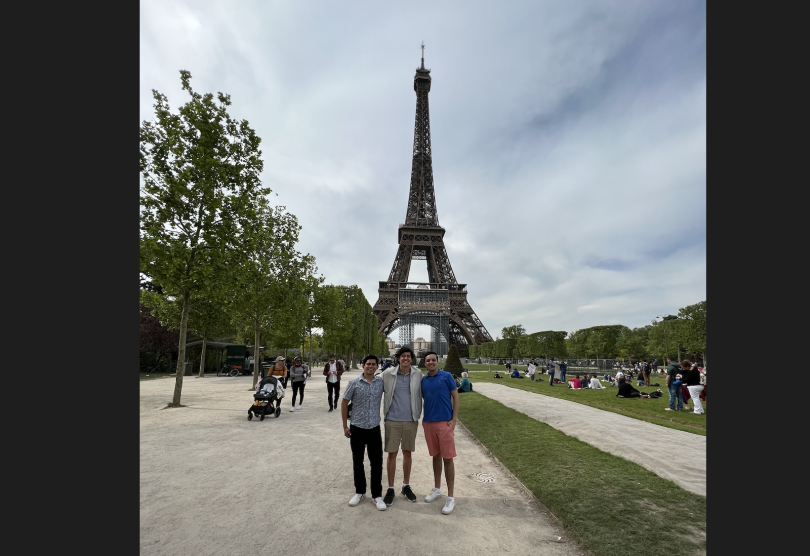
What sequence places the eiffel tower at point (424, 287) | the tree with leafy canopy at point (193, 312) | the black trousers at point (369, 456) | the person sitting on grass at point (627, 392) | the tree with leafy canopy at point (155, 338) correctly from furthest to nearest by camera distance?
the eiffel tower at point (424, 287)
the tree with leafy canopy at point (155, 338)
the tree with leafy canopy at point (193, 312)
the person sitting on grass at point (627, 392)
the black trousers at point (369, 456)

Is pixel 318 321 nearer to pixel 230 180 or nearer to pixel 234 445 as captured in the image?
pixel 230 180

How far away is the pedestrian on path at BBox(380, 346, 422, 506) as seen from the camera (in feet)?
16.6

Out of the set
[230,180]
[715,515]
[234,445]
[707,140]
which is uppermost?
[230,180]

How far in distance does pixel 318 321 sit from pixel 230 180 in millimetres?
19483

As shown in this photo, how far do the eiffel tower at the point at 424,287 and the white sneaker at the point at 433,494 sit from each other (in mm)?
50473

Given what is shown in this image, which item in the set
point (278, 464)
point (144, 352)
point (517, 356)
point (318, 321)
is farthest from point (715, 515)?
point (517, 356)

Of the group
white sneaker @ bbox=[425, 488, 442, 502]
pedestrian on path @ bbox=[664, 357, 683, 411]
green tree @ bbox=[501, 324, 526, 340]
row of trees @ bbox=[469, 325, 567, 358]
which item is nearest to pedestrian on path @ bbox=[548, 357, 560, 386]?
pedestrian on path @ bbox=[664, 357, 683, 411]

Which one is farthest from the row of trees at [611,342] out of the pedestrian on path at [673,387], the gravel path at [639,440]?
the gravel path at [639,440]

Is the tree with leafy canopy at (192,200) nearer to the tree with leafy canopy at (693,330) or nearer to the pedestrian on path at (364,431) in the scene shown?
the pedestrian on path at (364,431)

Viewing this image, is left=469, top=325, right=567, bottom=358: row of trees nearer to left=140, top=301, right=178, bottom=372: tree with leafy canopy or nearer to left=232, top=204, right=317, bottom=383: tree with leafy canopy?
left=232, top=204, right=317, bottom=383: tree with leafy canopy

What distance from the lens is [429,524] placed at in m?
4.27

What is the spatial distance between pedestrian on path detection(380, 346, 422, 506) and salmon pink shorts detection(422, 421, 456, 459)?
196 millimetres

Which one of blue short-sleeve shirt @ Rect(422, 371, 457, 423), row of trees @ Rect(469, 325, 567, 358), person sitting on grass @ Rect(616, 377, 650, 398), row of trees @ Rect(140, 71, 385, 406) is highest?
row of trees @ Rect(140, 71, 385, 406)

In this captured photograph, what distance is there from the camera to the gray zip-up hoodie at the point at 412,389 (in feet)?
16.7
